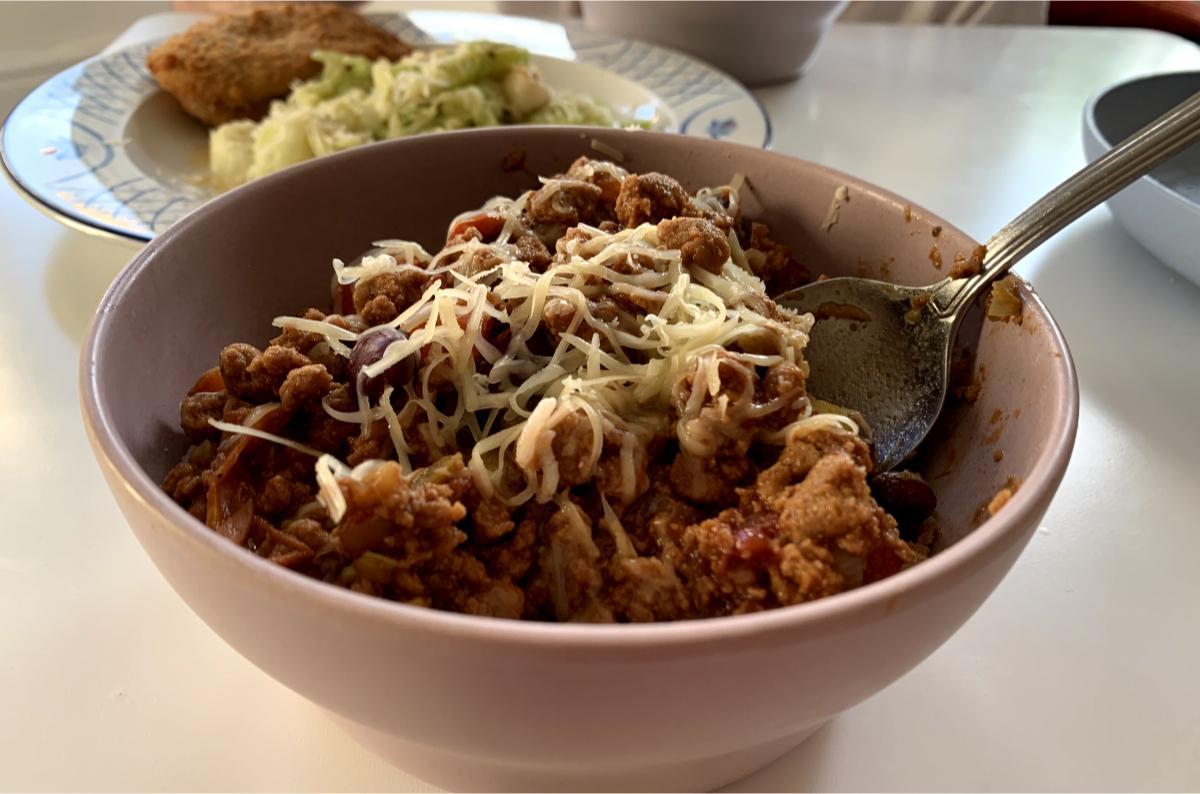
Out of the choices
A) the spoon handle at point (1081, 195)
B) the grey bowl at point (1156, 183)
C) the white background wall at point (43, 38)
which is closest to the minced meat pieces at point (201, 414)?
the spoon handle at point (1081, 195)

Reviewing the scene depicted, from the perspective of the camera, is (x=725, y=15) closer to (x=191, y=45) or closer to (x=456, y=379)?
(x=191, y=45)

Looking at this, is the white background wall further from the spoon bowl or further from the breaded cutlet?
the spoon bowl

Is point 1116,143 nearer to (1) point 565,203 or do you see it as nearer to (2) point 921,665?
(1) point 565,203

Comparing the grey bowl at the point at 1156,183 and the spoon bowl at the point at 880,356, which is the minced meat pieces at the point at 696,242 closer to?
the spoon bowl at the point at 880,356

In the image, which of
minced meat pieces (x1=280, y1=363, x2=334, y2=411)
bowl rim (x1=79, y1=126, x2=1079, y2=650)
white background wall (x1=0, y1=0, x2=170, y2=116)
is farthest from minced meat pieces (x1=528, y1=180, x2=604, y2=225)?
white background wall (x1=0, y1=0, x2=170, y2=116)

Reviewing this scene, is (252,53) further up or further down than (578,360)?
further down

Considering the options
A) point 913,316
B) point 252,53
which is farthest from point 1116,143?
point 252,53

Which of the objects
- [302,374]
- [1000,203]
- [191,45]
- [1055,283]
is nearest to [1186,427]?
[1055,283]
